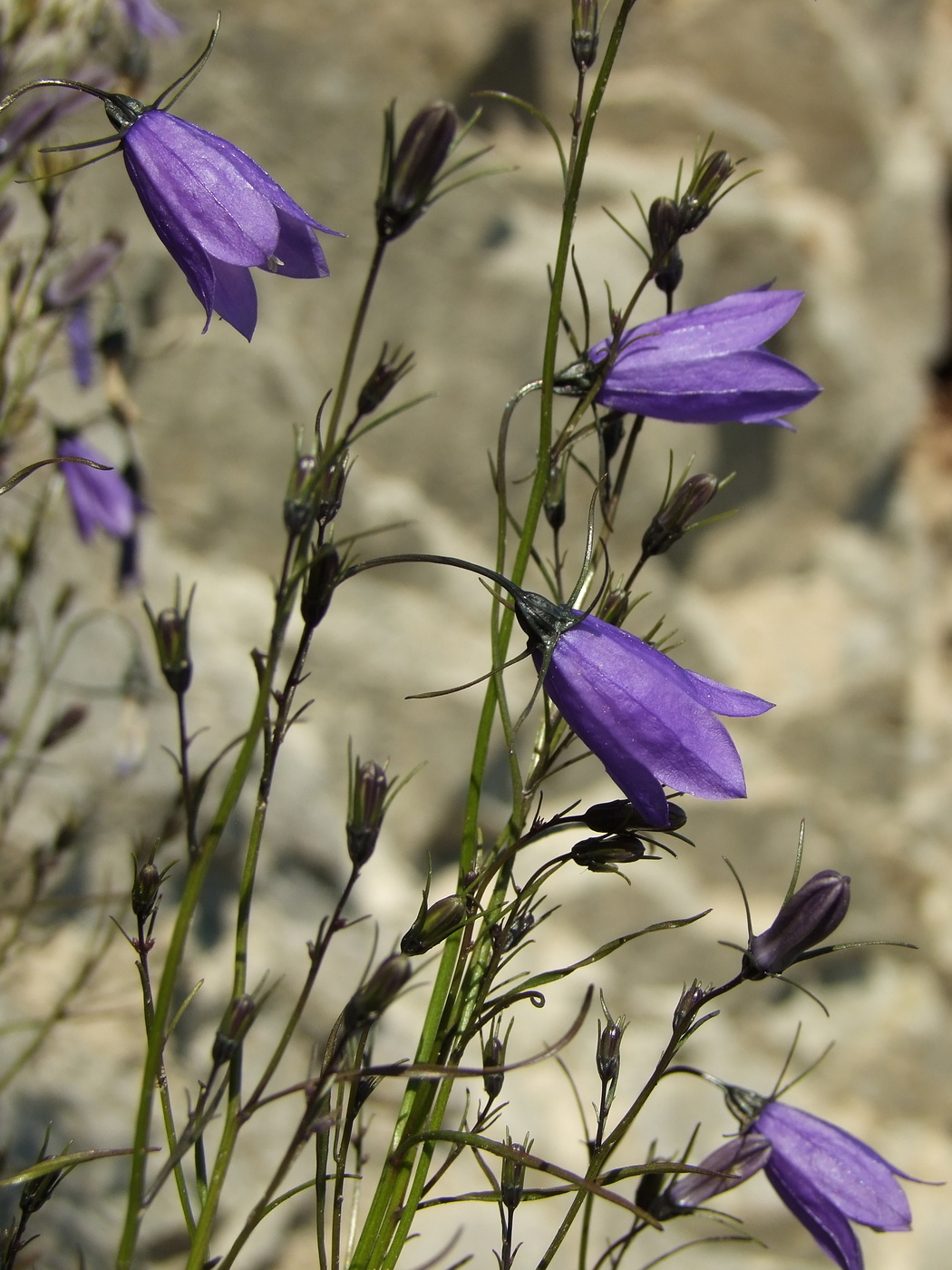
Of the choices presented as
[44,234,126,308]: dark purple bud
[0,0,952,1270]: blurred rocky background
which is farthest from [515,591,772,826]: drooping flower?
[0,0,952,1270]: blurred rocky background

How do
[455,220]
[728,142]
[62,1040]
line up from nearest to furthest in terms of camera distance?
[62,1040] < [455,220] < [728,142]

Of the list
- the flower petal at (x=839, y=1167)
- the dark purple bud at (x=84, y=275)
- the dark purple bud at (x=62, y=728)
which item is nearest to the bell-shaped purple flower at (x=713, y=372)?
the flower petal at (x=839, y=1167)

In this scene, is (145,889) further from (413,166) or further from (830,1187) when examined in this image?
(830,1187)

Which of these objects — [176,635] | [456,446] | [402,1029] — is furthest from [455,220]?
[176,635]

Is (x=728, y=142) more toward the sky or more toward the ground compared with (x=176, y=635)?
more toward the sky

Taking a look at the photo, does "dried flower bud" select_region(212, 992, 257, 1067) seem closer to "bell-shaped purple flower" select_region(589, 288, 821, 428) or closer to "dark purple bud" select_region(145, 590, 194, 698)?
"dark purple bud" select_region(145, 590, 194, 698)

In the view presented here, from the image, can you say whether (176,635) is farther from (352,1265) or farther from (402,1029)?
(402,1029)
